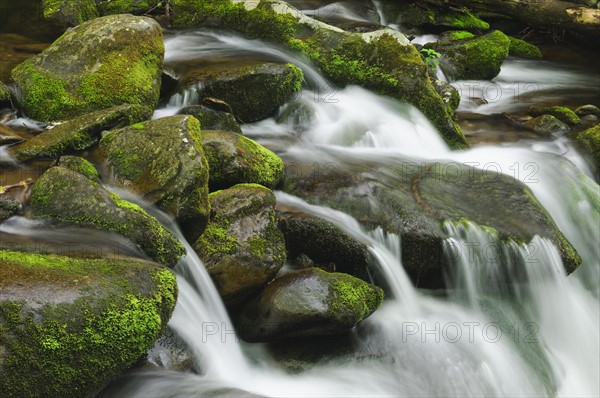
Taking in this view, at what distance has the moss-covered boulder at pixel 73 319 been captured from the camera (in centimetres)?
295

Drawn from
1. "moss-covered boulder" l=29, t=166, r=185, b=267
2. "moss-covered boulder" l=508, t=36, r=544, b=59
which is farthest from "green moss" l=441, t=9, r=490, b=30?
"moss-covered boulder" l=29, t=166, r=185, b=267

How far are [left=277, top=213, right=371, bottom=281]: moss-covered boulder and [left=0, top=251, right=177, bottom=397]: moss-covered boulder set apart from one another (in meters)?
1.93

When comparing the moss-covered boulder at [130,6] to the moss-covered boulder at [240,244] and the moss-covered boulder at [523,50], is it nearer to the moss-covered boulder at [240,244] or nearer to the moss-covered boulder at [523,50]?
the moss-covered boulder at [240,244]

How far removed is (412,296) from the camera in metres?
5.66

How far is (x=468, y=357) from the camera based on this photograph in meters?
5.25

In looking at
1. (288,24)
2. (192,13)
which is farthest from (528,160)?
(192,13)

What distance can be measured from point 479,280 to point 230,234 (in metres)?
2.53

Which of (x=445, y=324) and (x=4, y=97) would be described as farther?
(x=4, y=97)

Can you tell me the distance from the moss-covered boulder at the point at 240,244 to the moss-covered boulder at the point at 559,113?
619cm

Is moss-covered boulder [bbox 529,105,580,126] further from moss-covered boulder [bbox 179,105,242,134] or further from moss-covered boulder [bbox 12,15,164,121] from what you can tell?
moss-covered boulder [bbox 12,15,164,121]

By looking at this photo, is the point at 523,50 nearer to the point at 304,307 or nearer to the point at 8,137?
the point at 304,307

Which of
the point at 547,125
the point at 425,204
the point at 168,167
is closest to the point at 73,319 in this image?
the point at 168,167

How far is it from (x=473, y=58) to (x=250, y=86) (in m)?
5.66

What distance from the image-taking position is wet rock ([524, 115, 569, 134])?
9.20 m
